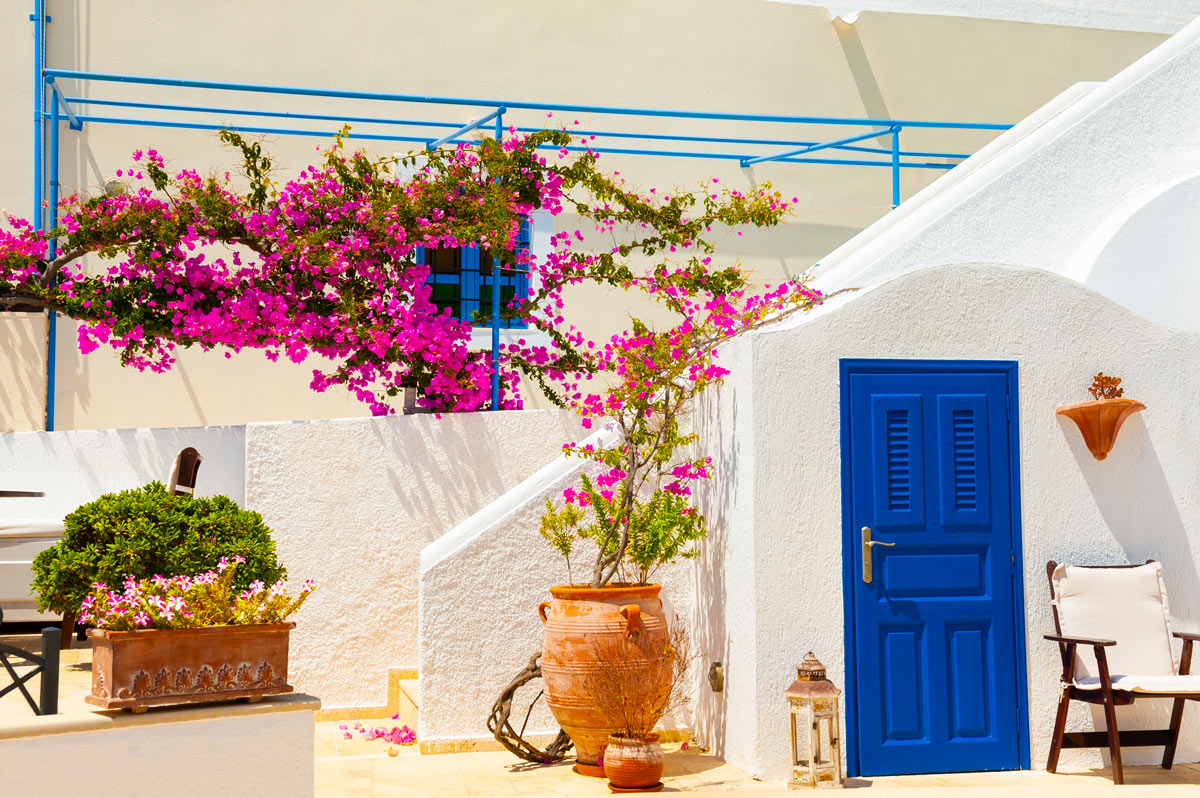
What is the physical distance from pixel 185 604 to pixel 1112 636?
14.3 feet

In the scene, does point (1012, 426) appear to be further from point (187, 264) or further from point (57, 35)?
point (57, 35)

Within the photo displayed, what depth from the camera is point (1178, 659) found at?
21.0 ft

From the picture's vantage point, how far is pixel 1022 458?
6.33 m

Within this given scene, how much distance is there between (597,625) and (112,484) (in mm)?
4052

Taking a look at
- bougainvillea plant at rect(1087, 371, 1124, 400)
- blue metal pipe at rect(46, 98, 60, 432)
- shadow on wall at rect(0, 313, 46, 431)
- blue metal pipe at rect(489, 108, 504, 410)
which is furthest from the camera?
shadow on wall at rect(0, 313, 46, 431)

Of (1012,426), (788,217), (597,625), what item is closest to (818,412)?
(1012,426)

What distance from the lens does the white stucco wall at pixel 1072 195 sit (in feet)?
24.1

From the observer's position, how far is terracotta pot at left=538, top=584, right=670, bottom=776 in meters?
6.03

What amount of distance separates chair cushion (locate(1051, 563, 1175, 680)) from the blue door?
0.25m

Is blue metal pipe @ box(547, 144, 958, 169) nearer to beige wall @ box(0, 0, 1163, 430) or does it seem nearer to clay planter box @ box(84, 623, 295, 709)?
beige wall @ box(0, 0, 1163, 430)

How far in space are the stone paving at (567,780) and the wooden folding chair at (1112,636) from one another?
0.18 m

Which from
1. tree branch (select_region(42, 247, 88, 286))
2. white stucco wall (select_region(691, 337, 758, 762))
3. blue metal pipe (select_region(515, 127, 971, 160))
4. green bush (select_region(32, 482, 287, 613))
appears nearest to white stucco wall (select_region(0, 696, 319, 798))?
green bush (select_region(32, 482, 287, 613))

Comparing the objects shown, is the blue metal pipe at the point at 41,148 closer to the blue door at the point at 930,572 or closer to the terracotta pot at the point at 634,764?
the terracotta pot at the point at 634,764

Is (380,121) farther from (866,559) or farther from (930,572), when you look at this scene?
(930,572)
